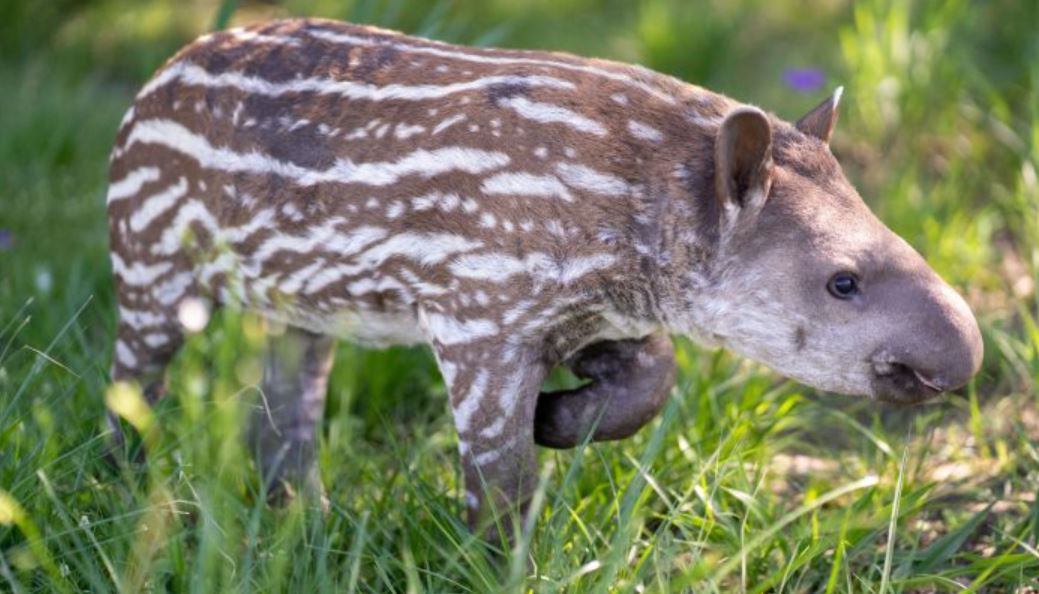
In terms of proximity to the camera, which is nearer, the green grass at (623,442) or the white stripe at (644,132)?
the green grass at (623,442)

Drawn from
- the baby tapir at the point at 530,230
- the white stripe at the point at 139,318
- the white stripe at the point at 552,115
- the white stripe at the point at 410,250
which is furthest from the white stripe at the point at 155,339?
the white stripe at the point at 552,115

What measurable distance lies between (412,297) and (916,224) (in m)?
2.48

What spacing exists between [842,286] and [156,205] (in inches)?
69.3

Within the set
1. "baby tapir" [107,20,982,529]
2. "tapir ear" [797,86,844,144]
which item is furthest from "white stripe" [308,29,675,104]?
"tapir ear" [797,86,844,144]

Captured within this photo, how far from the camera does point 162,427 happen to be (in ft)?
12.5

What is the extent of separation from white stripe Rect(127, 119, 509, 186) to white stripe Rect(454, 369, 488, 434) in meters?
0.47

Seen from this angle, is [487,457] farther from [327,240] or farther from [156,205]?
[156,205]

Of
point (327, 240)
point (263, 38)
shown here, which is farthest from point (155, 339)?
point (263, 38)

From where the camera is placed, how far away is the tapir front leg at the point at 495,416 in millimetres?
3316

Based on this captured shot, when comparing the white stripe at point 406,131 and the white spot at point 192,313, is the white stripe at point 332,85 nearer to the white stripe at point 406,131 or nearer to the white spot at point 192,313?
the white stripe at point 406,131

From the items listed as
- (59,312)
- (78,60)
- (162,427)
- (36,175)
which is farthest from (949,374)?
(78,60)

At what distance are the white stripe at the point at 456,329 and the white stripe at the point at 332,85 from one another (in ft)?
1.73

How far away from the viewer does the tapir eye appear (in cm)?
315

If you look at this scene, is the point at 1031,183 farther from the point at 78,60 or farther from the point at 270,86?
the point at 78,60
